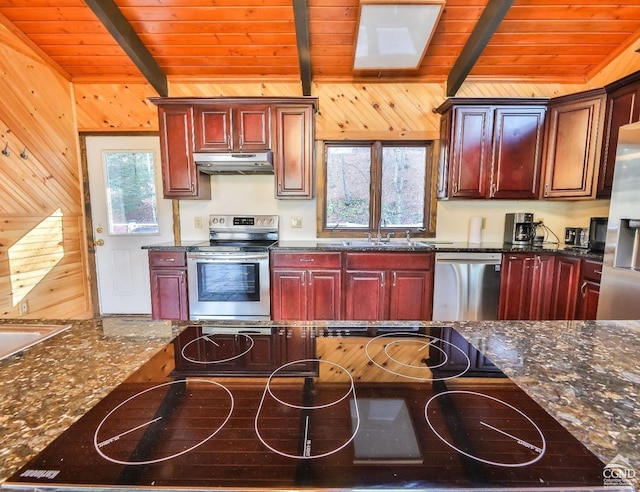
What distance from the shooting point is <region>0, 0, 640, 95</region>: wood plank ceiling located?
266 centimetres

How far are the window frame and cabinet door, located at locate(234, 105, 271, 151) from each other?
2.19 feet

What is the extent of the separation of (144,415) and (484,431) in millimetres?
656

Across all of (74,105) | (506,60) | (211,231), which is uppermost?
(506,60)

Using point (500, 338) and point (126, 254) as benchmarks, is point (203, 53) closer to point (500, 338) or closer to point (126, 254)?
point (126, 254)

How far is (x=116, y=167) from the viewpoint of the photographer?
11.8 ft

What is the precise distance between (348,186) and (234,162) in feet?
4.05

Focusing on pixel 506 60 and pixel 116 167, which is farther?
pixel 116 167

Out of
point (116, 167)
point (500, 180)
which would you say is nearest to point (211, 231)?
point (116, 167)

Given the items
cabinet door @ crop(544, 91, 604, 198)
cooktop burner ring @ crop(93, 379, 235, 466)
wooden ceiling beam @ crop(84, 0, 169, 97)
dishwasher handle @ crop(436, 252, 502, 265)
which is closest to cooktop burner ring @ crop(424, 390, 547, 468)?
cooktop burner ring @ crop(93, 379, 235, 466)

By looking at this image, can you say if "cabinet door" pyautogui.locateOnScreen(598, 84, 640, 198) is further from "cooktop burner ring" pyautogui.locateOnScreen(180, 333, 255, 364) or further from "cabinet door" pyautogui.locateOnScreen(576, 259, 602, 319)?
"cooktop burner ring" pyautogui.locateOnScreen(180, 333, 255, 364)

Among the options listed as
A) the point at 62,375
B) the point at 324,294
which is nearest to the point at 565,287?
the point at 324,294

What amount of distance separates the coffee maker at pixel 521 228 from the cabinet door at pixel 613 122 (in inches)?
24.3

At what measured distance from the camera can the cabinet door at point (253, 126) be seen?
10.1ft

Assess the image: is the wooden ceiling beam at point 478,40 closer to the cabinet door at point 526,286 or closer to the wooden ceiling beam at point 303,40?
the wooden ceiling beam at point 303,40
